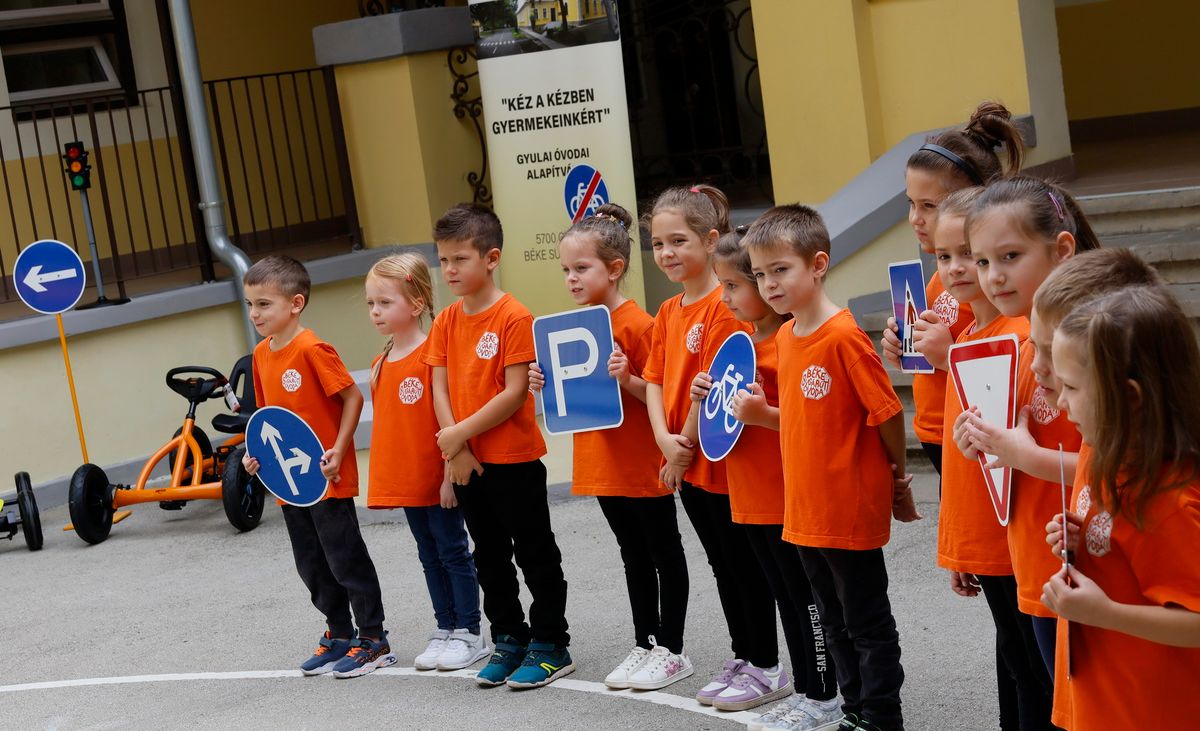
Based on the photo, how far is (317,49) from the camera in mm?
10148

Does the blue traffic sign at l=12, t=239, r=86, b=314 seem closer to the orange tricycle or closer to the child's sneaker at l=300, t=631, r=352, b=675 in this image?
the orange tricycle

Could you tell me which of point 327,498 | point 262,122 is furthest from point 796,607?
point 262,122

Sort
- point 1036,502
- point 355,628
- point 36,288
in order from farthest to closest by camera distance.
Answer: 1. point 36,288
2. point 355,628
3. point 1036,502

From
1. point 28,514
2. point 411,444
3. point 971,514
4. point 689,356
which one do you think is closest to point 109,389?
point 28,514

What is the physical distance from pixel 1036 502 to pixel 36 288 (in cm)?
633

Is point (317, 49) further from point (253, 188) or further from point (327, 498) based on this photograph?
point (327, 498)

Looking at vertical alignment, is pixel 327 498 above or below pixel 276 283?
below

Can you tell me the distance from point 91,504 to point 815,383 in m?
5.13

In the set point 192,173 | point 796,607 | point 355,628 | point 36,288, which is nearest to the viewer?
point 796,607

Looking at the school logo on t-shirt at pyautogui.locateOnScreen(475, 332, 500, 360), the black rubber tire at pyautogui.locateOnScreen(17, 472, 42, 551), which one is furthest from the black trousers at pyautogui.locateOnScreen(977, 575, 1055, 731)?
the black rubber tire at pyautogui.locateOnScreen(17, 472, 42, 551)

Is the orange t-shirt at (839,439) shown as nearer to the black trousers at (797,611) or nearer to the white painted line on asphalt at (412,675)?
the black trousers at (797,611)

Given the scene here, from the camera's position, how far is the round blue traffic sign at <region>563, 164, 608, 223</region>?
27.4ft

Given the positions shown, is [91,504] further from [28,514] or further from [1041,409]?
[1041,409]

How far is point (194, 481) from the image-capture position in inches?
295
